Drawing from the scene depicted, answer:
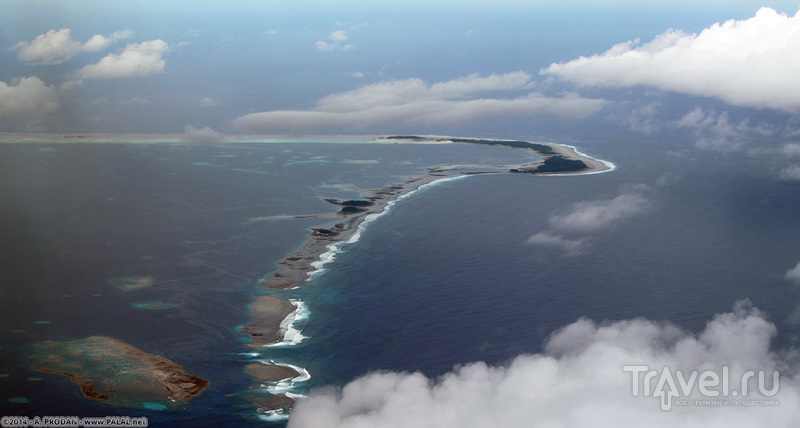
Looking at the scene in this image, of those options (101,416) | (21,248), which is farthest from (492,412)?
(21,248)

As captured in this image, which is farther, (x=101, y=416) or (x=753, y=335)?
(x=753, y=335)

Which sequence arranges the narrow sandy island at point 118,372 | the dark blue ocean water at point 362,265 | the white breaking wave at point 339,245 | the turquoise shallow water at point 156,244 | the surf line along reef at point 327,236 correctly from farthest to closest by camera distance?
the white breaking wave at point 339,245, the dark blue ocean water at point 362,265, the turquoise shallow water at point 156,244, the surf line along reef at point 327,236, the narrow sandy island at point 118,372

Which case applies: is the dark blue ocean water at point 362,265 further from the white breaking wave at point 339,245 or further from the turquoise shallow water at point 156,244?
the white breaking wave at point 339,245

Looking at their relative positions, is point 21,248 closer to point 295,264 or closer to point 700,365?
point 295,264

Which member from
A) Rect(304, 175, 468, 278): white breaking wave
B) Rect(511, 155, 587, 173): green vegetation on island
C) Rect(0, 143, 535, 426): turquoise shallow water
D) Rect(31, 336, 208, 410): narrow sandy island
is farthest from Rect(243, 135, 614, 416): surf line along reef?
Rect(31, 336, 208, 410): narrow sandy island

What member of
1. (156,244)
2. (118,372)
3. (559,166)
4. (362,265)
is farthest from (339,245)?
(559,166)

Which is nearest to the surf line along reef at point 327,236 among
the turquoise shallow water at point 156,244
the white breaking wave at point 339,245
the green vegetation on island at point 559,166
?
the green vegetation on island at point 559,166
